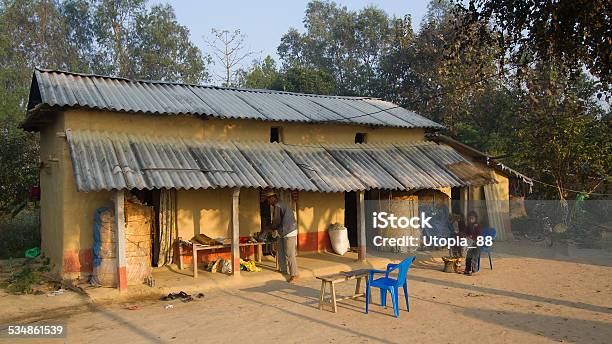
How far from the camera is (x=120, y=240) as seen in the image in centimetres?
920

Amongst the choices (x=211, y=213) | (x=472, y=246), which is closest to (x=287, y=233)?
(x=211, y=213)

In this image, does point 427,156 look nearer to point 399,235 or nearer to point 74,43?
point 399,235

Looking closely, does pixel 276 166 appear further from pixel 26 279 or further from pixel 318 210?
pixel 26 279

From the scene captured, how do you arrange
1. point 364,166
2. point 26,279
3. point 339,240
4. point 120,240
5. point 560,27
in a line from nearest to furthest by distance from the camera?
point 560,27
point 120,240
point 26,279
point 364,166
point 339,240

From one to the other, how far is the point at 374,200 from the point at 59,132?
28.0 feet

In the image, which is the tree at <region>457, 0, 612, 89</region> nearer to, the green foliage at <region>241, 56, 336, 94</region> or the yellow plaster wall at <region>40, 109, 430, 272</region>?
the yellow plaster wall at <region>40, 109, 430, 272</region>

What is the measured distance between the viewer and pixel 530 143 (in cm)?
1748

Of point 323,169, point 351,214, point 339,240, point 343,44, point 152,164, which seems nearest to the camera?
point 152,164

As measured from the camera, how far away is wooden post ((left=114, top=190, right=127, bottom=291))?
9.20 metres

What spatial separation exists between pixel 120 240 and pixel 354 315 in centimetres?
452

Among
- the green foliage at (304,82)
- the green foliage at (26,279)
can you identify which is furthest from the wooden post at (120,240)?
the green foliage at (304,82)

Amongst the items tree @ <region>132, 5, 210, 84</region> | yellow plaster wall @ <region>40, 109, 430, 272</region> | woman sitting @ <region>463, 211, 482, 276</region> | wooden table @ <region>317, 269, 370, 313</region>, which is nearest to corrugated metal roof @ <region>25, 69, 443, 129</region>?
yellow plaster wall @ <region>40, 109, 430, 272</region>

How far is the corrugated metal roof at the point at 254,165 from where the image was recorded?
31.1 ft

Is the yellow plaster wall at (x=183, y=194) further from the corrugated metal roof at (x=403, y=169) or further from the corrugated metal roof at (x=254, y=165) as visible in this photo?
the corrugated metal roof at (x=403, y=169)
